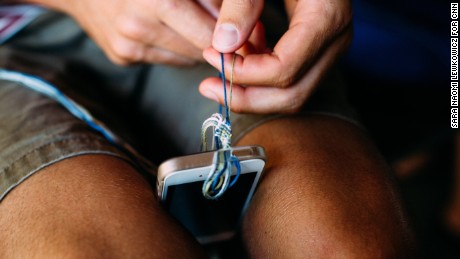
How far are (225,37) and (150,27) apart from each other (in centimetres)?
14

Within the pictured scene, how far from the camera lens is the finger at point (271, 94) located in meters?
0.58

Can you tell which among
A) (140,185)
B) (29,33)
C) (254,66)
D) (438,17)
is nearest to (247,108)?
(254,66)

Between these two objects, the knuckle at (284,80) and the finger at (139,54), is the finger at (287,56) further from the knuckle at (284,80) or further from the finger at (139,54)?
the finger at (139,54)

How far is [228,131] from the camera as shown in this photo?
1.69 feet

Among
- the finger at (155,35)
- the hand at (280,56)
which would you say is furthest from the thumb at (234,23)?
the finger at (155,35)

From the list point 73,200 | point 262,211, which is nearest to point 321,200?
point 262,211

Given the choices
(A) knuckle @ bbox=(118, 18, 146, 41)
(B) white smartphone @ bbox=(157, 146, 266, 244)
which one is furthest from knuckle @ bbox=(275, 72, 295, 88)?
(A) knuckle @ bbox=(118, 18, 146, 41)

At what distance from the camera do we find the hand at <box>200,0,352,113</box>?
54 centimetres

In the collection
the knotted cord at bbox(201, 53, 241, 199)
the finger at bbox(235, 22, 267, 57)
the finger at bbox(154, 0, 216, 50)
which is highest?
the finger at bbox(154, 0, 216, 50)

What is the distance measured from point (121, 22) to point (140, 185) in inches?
9.6

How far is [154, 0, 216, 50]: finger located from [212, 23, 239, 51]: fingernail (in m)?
0.06

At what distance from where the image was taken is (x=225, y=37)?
A: 535mm

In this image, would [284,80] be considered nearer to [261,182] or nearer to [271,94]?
[271,94]

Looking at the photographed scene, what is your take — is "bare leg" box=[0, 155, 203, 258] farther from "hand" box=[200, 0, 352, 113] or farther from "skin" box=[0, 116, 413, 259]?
"hand" box=[200, 0, 352, 113]
